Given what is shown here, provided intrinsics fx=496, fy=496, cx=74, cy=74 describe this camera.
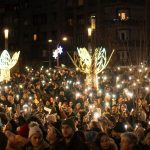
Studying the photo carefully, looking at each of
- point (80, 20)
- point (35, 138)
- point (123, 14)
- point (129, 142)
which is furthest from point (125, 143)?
point (80, 20)

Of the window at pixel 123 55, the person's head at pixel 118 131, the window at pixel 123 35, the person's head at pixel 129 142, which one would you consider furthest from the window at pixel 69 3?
the person's head at pixel 129 142

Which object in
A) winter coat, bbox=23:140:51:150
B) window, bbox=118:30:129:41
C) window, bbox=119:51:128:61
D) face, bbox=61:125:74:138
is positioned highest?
window, bbox=118:30:129:41

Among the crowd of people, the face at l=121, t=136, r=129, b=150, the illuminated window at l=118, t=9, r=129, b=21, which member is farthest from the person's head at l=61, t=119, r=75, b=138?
the illuminated window at l=118, t=9, r=129, b=21

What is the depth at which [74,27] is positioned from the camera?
64938mm

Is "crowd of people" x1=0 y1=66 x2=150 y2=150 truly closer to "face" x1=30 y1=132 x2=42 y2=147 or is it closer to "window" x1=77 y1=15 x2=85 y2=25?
"face" x1=30 y1=132 x2=42 y2=147

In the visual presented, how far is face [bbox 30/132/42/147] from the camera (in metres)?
7.73

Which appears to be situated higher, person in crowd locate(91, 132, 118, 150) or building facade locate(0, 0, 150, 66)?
building facade locate(0, 0, 150, 66)

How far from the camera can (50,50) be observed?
220ft

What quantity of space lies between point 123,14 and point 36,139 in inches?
2113

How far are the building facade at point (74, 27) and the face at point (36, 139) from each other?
141 feet

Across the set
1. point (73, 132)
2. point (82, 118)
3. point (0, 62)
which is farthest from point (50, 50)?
point (73, 132)

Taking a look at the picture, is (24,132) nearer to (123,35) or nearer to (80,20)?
(123,35)

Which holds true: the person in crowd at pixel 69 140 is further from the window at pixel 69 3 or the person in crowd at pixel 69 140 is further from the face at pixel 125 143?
the window at pixel 69 3

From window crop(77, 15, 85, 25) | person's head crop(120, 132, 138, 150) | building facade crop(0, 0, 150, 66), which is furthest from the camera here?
window crop(77, 15, 85, 25)
